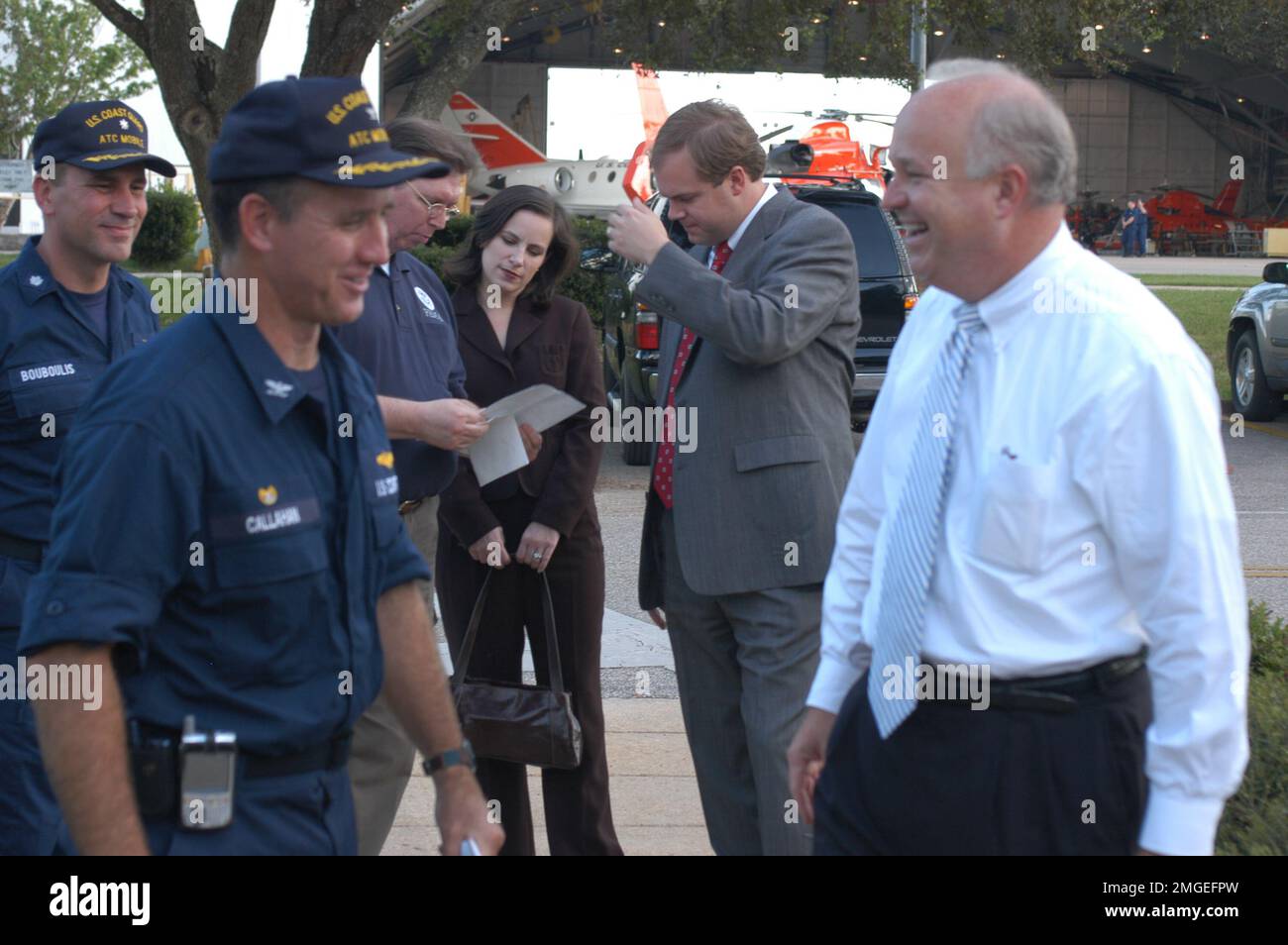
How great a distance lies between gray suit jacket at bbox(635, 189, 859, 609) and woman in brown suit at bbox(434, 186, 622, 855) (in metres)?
0.81

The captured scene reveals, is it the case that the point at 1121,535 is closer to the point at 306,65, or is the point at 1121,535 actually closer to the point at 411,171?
the point at 411,171

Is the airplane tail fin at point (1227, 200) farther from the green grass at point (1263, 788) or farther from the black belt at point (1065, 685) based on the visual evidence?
the black belt at point (1065, 685)

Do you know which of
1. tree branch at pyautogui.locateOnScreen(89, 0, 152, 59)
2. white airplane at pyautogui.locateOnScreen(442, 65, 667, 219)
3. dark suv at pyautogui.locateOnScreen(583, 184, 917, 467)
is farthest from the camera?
white airplane at pyautogui.locateOnScreen(442, 65, 667, 219)

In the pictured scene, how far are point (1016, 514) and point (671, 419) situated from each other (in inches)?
72.6

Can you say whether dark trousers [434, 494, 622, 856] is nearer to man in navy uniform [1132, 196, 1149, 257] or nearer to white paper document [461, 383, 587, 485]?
white paper document [461, 383, 587, 485]

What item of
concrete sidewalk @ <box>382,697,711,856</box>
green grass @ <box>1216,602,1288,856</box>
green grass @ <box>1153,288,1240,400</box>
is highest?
green grass @ <box>1216,602,1288,856</box>

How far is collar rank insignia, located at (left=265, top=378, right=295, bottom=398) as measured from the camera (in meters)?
2.28

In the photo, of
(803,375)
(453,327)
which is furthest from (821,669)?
(453,327)

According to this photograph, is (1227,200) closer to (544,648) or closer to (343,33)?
(343,33)

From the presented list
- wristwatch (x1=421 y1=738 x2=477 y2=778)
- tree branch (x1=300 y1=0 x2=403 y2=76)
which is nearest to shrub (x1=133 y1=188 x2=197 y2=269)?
tree branch (x1=300 y1=0 x2=403 y2=76)

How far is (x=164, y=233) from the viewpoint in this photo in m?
30.9

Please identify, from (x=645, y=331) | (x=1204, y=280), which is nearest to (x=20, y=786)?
(x=645, y=331)

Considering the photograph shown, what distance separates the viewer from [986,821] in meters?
2.52
